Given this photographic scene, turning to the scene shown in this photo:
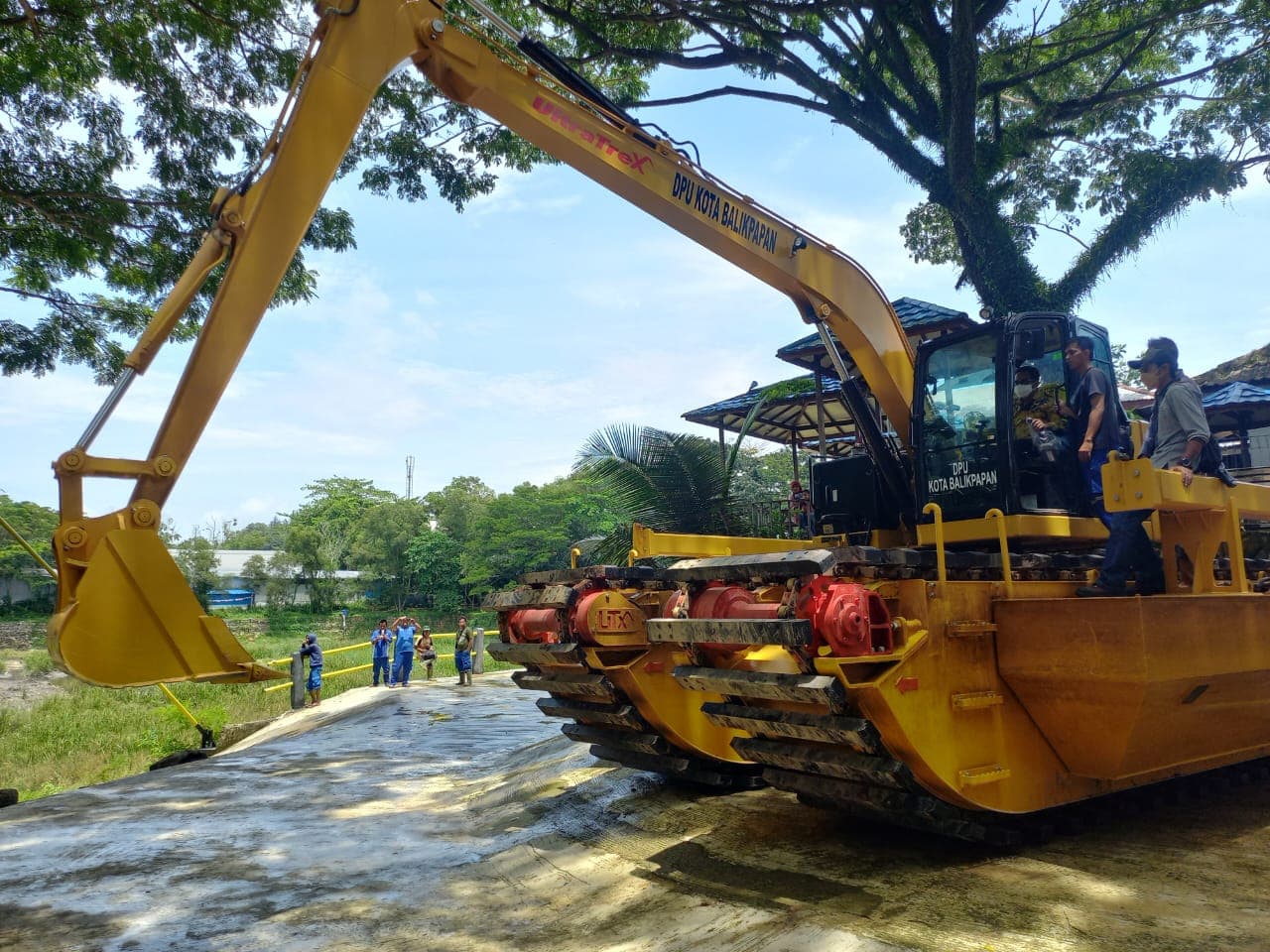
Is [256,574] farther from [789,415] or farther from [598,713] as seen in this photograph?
[598,713]

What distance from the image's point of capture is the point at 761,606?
15.6 ft

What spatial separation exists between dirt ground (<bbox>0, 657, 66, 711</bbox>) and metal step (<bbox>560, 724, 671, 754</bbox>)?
21.2 m

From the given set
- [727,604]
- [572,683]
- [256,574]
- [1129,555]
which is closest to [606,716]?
[572,683]

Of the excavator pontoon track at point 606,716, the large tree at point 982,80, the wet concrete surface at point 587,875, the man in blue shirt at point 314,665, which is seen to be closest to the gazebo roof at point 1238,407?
the large tree at point 982,80

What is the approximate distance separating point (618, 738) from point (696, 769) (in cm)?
60

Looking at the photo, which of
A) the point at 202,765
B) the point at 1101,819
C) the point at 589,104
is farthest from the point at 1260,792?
the point at 202,765

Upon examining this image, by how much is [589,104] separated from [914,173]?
7.33 metres

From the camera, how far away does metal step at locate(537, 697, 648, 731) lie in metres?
6.24

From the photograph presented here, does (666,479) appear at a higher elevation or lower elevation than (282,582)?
higher

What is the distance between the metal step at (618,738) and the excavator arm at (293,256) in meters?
2.87

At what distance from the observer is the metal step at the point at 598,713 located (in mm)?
6242

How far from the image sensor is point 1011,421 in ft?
18.8

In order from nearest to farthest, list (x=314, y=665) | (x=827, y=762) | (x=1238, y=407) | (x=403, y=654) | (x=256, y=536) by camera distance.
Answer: (x=827, y=762), (x=1238, y=407), (x=314, y=665), (x=403, y=654), (x=256, y=536)

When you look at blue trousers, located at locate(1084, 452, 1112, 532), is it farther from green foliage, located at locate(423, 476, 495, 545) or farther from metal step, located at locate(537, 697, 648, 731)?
green foliage, located at locate(423, 476, 495, 545)
